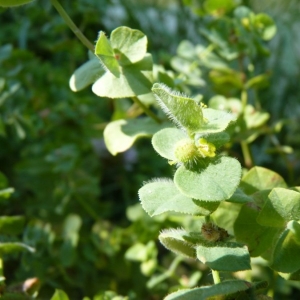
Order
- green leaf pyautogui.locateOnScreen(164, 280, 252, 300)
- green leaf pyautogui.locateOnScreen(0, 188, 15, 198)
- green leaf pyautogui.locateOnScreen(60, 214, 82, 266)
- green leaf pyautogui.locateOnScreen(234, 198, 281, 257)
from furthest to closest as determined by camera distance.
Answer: green leaf pyautogui.locateOnScreen(60, 214, 82, 266)
green leaf pyautogui.locateOnScreen(0, 188, 15, 198)
green leaf pyautogui.locateOnScreen(234, 198, 281, 257)
green leaf pyautogui.locateOnScreen(164, 280, 252, 300)

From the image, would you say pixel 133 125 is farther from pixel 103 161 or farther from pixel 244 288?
pixel 103 161

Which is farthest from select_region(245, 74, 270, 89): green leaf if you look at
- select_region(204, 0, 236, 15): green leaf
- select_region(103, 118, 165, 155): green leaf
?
select_region(103, 118, 165, 155): green leaf

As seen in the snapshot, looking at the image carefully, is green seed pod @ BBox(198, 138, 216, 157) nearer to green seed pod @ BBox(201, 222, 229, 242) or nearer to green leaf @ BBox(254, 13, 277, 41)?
green seed pod @ BBox(201, 222, 229, 242)

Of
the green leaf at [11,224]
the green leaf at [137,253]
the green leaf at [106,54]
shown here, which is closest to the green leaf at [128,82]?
the green leaf at [106,54]

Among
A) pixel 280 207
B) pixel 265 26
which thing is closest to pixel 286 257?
pixel 280 207

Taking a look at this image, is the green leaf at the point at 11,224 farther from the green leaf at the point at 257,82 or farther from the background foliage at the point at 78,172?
the green leaf at the point at 257,82

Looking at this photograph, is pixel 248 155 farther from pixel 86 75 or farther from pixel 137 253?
pixel 86 75
